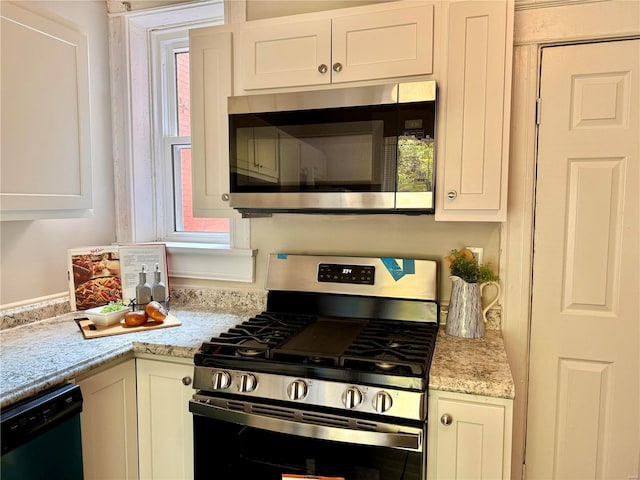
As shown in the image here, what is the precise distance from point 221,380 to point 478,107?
A: 4.01 ft

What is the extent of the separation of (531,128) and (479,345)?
822mm

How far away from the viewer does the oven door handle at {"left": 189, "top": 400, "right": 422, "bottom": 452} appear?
124cm

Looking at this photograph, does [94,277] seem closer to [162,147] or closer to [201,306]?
[201,306]

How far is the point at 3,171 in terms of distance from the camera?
149 cm

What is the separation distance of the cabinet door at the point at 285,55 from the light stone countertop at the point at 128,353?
3.27 feet

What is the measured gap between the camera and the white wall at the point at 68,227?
1.79 meters

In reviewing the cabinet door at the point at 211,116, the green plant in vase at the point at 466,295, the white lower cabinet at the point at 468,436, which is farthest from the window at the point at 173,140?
the white lower cabinet at the point at 468,436

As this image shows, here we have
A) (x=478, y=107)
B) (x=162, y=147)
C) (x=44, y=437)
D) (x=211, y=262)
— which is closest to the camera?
(x=44, y=437)

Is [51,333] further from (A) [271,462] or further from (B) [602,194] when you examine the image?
(B) [602,194]

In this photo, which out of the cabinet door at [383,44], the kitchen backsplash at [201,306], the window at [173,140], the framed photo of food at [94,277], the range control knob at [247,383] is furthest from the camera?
the window at [173,140]

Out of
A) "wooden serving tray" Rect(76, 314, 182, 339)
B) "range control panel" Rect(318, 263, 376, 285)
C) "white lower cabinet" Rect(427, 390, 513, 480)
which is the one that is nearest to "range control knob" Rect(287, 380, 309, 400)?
"white lower cabinet" Rect(427, 390, 513, 480)

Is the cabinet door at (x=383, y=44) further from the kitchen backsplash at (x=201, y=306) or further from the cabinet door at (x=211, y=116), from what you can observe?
the kitchen backsplash at (x=201, y=306)

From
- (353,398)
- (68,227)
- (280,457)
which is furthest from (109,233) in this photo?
(353,398)

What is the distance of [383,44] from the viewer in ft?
5.14
